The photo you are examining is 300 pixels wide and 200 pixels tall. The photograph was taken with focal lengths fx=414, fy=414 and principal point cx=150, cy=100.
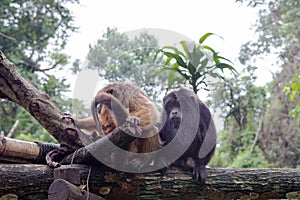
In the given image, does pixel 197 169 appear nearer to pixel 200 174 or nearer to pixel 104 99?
pixel 200 174

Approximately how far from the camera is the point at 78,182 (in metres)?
2.49

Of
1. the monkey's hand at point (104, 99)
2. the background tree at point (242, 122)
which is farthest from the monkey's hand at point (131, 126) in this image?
the background tree at point (242, 122)

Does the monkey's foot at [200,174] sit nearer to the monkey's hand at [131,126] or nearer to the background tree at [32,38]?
the monkey's hand at [131,126]

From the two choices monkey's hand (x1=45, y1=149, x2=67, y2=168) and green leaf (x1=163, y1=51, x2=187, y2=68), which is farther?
green leaf (x1=163, y1=51, x2=187, y2=68)

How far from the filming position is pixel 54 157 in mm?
2832

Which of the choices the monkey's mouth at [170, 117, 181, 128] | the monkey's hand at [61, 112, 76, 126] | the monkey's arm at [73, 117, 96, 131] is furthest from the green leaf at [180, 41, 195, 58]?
the monkey's hand at [61, 112, 76, 126]

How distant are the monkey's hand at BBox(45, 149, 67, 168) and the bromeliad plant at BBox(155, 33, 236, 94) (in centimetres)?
137

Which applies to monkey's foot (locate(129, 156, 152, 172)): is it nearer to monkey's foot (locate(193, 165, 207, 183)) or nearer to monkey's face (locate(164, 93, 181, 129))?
monkey's foot (locate(193, 165, 207, 183))

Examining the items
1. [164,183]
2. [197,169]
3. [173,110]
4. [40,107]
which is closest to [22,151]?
[40,107]

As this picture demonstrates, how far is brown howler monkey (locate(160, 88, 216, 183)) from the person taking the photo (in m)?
3.37

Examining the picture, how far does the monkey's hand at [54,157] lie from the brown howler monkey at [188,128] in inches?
33.8

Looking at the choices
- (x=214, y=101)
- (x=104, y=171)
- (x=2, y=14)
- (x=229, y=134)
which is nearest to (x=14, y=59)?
(x=2, y=14)

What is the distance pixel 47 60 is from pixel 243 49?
490 centimetres

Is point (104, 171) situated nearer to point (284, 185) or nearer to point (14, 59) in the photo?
point (284, 185)
